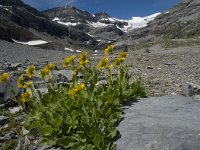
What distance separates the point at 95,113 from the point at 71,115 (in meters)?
0.47

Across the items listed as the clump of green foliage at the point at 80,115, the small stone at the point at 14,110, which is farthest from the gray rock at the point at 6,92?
the clump of green foliage at the point at 80,115

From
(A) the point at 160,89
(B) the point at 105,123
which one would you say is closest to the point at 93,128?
(B) the point at 105,123

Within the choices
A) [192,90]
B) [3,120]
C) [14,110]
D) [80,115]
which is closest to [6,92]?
[14,110]

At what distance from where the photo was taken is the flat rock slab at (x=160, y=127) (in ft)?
16.1

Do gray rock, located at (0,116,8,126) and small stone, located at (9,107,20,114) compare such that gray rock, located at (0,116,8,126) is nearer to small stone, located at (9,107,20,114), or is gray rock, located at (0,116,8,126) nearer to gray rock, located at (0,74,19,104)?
small stone, located at (9,107,20,114)

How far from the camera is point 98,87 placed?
7250 millimetres

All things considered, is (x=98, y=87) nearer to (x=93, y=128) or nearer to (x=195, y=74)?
(x=93, y=128)

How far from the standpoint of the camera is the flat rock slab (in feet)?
16.1

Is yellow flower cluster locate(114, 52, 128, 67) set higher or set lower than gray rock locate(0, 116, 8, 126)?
higher

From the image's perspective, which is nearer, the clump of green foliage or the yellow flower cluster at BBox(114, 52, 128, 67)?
the clump of green foliage

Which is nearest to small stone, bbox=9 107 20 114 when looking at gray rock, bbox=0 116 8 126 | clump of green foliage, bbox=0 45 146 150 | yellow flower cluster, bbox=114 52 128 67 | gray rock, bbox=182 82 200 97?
gray rock, bbox=0 116 8 126

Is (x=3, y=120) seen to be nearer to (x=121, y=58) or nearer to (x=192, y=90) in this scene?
(x=121, y=58)

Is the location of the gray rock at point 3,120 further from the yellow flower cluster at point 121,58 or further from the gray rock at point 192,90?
the gray rock at point 192,90

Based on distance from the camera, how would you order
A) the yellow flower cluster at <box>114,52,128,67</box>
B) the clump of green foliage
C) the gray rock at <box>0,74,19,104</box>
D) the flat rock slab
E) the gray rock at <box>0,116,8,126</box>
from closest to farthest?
the flat rock slab, the clump of green foliage, the yellow flower cluster at <box>114,52,128,67</box>, the gray rock at <box>0,116,8,126</box>, the gray rock at <box>0,74,19,104</box>
